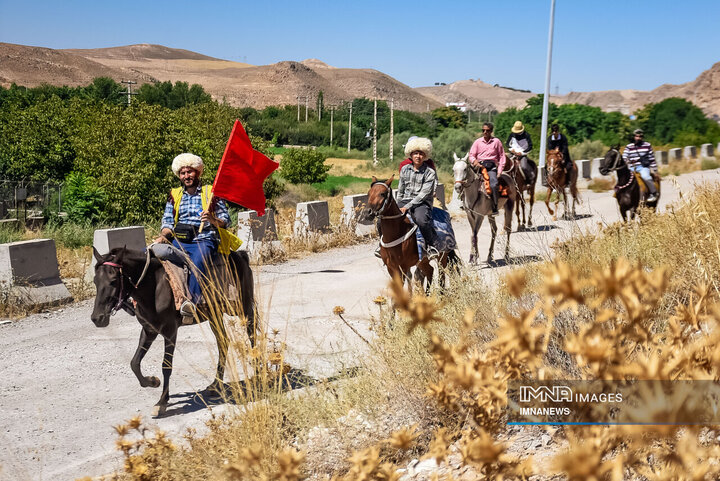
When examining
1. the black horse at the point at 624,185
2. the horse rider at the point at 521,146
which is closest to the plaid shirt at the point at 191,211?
the black horse at the point at 624,185

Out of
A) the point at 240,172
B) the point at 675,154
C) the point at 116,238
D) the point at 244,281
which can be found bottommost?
the point at 116,238

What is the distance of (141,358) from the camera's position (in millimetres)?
6848

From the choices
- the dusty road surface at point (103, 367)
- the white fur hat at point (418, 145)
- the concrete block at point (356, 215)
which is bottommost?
the dusty road surface at point (103, 367)

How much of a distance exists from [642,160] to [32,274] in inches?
479

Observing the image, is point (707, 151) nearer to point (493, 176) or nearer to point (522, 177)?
point (522, 177)

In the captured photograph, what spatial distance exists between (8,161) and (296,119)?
98.8m

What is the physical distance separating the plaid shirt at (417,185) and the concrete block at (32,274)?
5680mm

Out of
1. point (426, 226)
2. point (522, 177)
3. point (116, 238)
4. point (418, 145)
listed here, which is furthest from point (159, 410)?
point (522, 177)

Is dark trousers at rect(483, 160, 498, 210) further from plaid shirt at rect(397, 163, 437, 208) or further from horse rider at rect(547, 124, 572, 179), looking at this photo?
horse rider at rect(547, 124, 572, 179)

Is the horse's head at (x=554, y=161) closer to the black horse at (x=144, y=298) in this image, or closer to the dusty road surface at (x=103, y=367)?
the dusty road surface at (x=103, y=367)

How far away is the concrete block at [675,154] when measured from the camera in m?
37.3

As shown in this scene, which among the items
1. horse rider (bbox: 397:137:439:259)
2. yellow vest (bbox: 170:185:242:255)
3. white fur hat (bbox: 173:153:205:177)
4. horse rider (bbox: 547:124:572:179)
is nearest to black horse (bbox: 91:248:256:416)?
yellow vest (bbox: 170:185:242:255)

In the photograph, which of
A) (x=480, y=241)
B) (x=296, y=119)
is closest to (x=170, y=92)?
(x=296, y=119)

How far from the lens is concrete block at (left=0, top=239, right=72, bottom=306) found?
417 inches
